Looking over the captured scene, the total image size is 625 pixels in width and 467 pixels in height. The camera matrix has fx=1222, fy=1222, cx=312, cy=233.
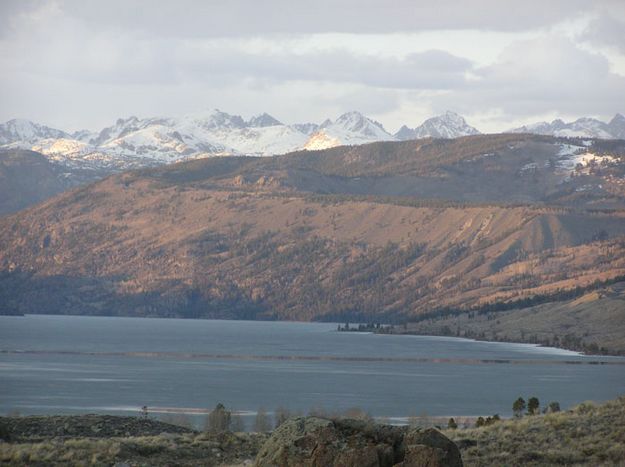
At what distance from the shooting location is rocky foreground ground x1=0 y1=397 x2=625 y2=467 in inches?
1085

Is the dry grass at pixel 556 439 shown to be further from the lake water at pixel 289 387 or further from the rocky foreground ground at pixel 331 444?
the lake water at pixel 289 387

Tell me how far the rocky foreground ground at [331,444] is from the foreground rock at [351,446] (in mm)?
22

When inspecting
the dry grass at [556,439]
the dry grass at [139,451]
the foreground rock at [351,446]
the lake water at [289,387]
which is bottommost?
the lake water at [289,387]

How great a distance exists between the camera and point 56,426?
146 ft

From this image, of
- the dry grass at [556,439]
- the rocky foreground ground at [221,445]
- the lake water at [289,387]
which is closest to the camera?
the rocky foreground ground at [221,445]

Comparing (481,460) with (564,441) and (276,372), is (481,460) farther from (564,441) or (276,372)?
(276,372)

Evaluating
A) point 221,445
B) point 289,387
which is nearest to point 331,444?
point 221,445

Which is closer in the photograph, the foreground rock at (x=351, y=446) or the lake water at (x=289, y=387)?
the foreground rock at (x=351, y=446)

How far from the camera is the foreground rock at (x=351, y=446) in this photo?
1074 inches

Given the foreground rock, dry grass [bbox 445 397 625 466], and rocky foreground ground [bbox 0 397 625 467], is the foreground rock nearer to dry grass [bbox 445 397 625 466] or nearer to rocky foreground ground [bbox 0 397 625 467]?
rocky foreground ground [bbox 0 397 625 467]

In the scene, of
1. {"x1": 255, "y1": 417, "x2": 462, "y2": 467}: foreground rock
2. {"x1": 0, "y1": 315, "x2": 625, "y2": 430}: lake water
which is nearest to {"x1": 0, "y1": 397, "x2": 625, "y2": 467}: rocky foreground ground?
{"x1": 255, "y1": 417, "x2": 462, "y2": 467}: foreground rock

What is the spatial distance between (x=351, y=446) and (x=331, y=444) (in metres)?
0.45

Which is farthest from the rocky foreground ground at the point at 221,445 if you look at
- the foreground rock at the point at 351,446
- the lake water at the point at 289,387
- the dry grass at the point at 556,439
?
the lake water at the point at 289,387

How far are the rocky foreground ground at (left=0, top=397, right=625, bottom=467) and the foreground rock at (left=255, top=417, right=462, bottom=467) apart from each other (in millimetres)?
22
